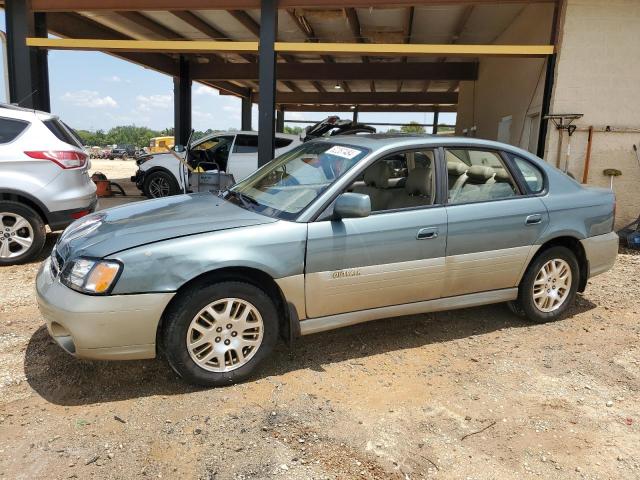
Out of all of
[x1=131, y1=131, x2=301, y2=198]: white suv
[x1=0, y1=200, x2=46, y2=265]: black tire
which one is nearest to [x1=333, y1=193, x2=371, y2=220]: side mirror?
[x1=0, y1=200, x2=46, y2=265]: black tire

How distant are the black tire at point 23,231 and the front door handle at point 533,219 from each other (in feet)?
16.5

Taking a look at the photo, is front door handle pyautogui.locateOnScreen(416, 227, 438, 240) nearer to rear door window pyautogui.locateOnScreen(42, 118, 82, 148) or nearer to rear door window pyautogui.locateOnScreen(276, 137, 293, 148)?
rear door window pyautogui.locateOnScreen(42, 118, 82, 148)

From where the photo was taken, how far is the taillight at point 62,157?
5.37 m

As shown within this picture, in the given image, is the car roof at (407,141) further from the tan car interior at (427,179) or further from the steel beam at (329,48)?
the steel beam at (329,48)

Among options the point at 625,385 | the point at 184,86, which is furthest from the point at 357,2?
the point at 184,86

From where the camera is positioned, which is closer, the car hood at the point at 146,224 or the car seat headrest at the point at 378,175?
the car hood at the point at 146,224

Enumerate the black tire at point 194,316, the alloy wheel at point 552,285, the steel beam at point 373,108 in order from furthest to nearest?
1. the steel beam at point 373,108
2. the alloy wheel at point 552,285
3. the black tire at point 194,316

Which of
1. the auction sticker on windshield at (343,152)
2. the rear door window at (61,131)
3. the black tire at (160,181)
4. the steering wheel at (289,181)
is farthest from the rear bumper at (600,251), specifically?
the black tire at (160,181)

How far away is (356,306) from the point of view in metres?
3.29

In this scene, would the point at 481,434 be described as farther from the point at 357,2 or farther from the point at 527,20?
the point at 527,20

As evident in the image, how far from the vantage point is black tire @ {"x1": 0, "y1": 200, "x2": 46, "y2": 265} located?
5328 mm

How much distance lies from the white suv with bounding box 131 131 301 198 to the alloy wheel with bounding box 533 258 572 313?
670 centimetres

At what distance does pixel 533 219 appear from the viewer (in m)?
3.84

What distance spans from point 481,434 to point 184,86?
1480cm
